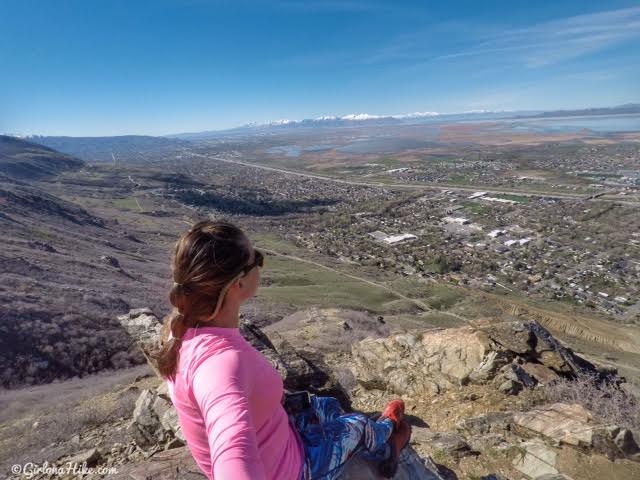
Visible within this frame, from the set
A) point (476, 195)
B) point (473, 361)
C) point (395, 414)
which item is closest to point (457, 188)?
point (476, 195)

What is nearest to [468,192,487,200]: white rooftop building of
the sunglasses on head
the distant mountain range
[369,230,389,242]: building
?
[369,230,389,242]: building

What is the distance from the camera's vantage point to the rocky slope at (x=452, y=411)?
446cm

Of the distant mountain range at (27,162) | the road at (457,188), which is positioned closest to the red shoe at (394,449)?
the road at (457,188)

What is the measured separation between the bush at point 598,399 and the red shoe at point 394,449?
3.53 meters

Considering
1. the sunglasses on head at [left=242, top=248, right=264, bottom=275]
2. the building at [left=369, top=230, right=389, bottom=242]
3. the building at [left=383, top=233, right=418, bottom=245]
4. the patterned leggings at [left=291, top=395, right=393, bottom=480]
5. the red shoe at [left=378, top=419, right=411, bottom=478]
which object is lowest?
the building at [left=369, top=230, right=389, bottom=242]

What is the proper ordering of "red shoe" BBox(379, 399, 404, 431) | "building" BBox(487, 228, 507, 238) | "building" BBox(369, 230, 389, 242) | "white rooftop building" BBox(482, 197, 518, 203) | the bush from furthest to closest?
"white rooftop building" BBox(482, 197, 518, 203)
"building" BBox(369, 230, 389, 242)
"building" BBox(487, 228, 507, 238)
the bush
"red shoe" BBox(379, 399, 404, 431)

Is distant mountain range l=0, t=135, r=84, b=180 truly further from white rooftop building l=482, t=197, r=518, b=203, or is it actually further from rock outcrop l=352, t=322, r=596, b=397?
rock outcrop l=352, t=322, r=596, b=397

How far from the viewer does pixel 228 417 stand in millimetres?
1518

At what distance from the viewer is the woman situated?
4.94ft

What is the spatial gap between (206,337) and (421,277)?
116 feet

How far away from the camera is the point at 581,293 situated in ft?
104

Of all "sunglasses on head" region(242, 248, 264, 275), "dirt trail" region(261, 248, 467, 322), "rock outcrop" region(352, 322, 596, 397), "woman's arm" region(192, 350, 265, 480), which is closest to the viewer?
"woman's arm" region(192, 350, 265, 480)

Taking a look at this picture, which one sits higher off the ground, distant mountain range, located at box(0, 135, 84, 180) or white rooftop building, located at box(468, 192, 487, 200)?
distant mountain range, located at box(0, 135, 84, 180)

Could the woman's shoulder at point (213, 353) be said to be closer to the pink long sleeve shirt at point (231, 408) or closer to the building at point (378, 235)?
the pink long sleeve shirt at point (231, 408)
